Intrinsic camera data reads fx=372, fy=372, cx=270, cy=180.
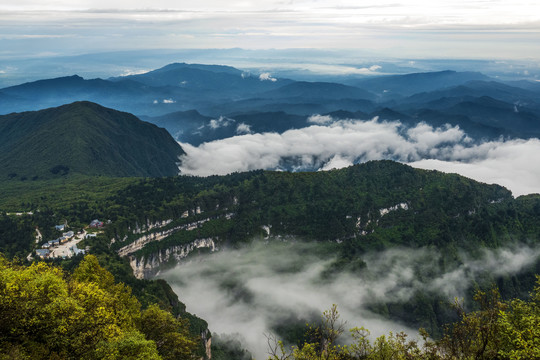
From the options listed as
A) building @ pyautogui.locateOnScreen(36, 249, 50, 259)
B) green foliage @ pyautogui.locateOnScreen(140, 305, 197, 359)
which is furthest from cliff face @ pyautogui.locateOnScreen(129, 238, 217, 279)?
green foliage @ pyautogui.locateOnScreen(140, 305, 197, 359)

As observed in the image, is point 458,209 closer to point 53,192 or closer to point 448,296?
point 448,296

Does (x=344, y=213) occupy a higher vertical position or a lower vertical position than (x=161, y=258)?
higher

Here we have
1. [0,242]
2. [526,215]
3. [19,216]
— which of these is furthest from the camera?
[526,215]

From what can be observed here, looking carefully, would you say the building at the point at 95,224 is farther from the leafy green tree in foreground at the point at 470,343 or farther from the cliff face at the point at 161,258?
the leafy green tree in foreground at the point at 470,343

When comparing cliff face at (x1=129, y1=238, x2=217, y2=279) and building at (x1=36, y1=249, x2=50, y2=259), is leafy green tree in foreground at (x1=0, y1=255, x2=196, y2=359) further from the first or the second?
cliff face at (x1=129, y1=238, x2=217, y2=279)

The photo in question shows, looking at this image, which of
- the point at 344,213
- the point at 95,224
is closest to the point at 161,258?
the point at 95,224

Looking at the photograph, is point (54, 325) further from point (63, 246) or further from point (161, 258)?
point (161, 258)

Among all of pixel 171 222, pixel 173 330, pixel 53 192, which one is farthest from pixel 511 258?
pixel 53 192

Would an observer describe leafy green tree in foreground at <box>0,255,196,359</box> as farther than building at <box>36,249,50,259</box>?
No
